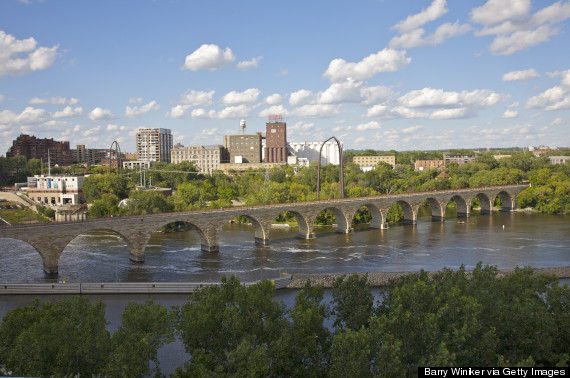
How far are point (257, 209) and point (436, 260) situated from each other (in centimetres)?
1894

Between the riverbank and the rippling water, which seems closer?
the riverbank

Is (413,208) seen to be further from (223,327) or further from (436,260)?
(223,327)

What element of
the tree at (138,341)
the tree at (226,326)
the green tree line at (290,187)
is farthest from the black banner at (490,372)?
the green tree line at (290,187)

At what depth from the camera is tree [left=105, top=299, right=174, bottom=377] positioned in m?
15.2

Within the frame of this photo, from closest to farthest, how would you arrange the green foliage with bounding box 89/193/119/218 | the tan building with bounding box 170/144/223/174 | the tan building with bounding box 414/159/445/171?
the green foliage with bounding box 89/193/119/218 → the tan building with bounding box 170/144/223/174 → the tan building with bounding box 414/159/445/171

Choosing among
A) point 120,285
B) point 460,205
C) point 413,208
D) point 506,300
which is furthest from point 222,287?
point 460,205

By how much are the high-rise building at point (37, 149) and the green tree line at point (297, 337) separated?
137378 millimetres

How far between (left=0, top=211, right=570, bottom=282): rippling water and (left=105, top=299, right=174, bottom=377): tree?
1668 cm

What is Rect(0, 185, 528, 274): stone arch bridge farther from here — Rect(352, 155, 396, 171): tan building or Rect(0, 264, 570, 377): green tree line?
Rect(352, 155, 396, 171): tan building

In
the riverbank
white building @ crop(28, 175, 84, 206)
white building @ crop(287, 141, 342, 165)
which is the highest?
white building @ crop(287, 141, 342, 165)

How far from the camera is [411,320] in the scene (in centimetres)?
1706

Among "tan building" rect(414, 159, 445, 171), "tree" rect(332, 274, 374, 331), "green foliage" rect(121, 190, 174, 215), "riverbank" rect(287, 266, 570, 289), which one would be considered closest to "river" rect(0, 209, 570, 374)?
"riverbank" rect(287, 266, 570, 289)

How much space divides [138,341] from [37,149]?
147m

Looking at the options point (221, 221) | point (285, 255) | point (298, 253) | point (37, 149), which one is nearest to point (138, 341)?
point (285, 255)
